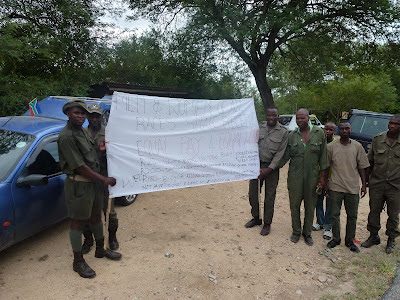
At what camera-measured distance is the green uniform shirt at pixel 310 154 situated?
3754 millimetres

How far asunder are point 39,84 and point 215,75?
31.8 ft

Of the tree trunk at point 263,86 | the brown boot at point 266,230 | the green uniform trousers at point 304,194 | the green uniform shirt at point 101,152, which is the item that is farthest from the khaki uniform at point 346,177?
the tree trunk at point 263,86

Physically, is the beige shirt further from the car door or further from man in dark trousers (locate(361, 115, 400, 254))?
the car door

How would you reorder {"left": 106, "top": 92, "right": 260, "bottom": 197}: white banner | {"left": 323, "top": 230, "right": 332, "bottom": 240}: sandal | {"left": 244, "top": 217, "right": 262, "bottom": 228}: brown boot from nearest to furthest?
{"left": 106, "top": 92, "right": 260, "bottom": 197}: white banner, {"left": 323, "top": 230, "right": 332, "bottom": 240}: sandal, {"left": 244, "top": 217, "right": 262, "bottom": 228}: brown boot

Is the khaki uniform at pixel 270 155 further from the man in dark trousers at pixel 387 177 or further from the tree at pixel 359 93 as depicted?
the tree at pixel 359 93

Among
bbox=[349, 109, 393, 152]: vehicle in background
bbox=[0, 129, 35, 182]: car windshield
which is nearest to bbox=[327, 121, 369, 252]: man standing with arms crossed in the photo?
bbox=[0, 129, 35, 182]: car windshield

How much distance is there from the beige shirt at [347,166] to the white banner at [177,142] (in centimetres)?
108

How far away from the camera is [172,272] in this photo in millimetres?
3152

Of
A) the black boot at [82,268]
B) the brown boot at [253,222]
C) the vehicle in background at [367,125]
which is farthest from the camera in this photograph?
the vehicle in background at [367,125]

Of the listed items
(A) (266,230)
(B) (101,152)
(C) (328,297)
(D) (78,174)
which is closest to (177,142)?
(B) (101,152)

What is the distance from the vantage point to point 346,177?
3.68m

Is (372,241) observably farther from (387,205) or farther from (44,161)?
(44,161)

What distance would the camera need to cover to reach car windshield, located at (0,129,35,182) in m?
3.08

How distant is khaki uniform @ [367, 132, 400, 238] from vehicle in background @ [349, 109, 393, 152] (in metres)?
4.70
